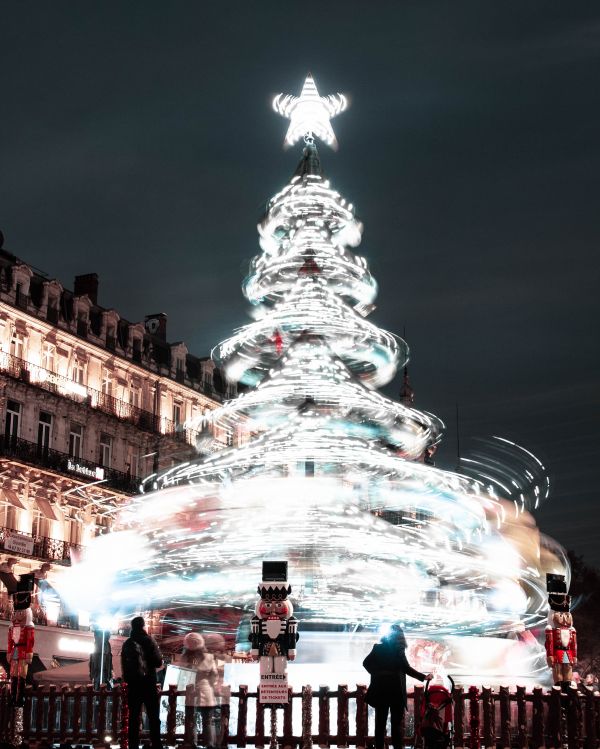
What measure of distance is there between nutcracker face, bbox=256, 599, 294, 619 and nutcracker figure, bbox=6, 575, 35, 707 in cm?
486

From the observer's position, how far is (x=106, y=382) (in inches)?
2130

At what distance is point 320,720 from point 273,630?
2.23m

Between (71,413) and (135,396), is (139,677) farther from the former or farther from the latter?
(135,396)

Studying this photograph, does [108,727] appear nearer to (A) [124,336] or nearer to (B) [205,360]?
(A) [124,336]

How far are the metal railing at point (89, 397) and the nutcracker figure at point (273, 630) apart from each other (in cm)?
3297

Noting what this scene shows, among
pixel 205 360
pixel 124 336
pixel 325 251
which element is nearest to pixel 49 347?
pixel 124 336

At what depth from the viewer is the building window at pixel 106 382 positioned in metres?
53.8

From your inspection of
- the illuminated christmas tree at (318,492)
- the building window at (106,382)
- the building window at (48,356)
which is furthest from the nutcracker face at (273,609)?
the building window at (106,382)

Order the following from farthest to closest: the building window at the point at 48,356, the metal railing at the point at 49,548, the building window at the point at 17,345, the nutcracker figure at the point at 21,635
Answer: the building window at the point at 48,356, the building window at the point at 17,345, the metal railing at the point at 49,548, the nutcracker figure at the point at 21,635

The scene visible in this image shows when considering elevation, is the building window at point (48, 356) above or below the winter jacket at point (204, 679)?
above

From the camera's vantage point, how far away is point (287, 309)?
25.8 metres

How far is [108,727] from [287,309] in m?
11.3

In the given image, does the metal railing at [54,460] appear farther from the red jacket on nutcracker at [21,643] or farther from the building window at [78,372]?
the red jacket on nutcracker at [21,643]

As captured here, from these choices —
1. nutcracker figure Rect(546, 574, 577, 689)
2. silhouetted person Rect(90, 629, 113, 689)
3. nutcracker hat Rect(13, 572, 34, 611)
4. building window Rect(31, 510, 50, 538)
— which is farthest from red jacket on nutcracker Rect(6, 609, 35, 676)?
building window Rect(31, 510, 50, 538)
